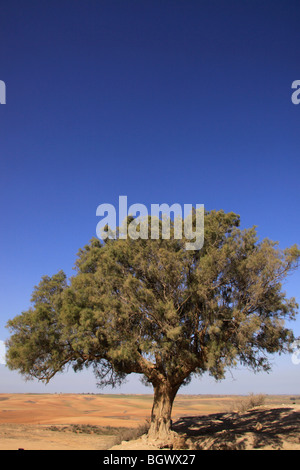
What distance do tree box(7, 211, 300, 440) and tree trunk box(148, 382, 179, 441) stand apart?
5 centimetres

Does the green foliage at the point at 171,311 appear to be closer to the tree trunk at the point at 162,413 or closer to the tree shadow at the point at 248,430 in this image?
the tree trunk at the point at 162,413

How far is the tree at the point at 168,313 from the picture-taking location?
1634cm

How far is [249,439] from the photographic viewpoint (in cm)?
1780

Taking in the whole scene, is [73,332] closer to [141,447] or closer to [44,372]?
[44,372]

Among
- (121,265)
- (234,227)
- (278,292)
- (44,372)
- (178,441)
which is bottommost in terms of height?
(178,441)

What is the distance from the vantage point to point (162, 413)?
18406 mm

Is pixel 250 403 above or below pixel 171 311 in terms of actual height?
below

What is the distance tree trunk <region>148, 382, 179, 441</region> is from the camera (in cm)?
1792

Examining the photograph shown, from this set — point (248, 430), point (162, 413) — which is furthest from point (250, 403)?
point (162, 413)

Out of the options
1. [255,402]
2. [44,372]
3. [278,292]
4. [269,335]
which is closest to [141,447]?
[44,372]

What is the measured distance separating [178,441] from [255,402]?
18.2 metres

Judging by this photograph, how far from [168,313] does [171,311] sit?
0.58ft

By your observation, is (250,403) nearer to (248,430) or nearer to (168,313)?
(248,430)
